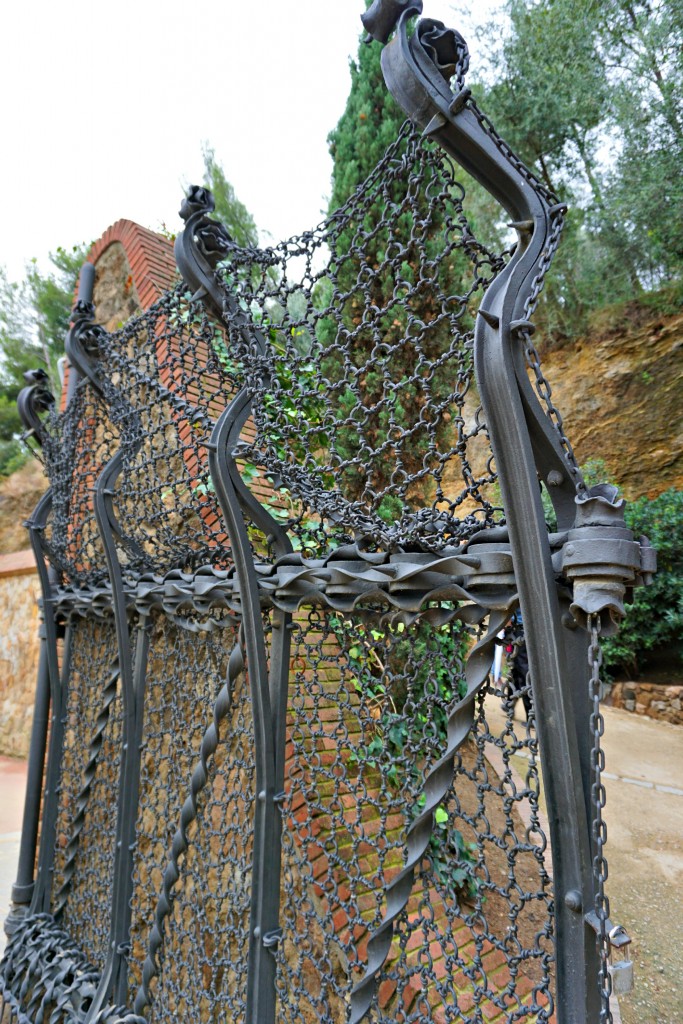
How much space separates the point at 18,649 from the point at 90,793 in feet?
18.0

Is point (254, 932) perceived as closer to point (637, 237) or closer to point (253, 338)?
point (253, 338)

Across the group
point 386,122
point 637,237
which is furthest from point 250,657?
point 637,237

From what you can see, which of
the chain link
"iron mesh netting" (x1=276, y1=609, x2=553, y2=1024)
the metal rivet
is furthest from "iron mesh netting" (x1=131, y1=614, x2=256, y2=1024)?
the chain link

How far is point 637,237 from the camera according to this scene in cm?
928

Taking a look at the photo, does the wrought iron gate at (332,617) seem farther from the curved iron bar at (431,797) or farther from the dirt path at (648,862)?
the dirt path at (648,862)

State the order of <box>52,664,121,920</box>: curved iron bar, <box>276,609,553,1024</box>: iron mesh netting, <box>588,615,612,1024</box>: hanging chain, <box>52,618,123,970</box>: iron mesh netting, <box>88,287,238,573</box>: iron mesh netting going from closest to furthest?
1. <box>588,615,612,1024</box>: hanging chain
2. <box>276,609,553,1024</box>: iron mesh netting
3. <box>88,287,238,573</box>: iron mesh netting
4. <box>52,618,123,970</box>: iron mesh netting
5. <box>52,664,121,920</box>: curved iron bar

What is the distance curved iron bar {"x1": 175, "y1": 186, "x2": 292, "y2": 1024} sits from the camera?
155 cm

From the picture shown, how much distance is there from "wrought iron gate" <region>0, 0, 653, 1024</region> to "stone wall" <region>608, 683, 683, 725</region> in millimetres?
5331

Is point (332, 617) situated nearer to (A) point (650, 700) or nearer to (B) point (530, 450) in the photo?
(B) point (530, 450)

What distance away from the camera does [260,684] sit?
1.65 metres

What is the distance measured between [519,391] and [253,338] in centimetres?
97

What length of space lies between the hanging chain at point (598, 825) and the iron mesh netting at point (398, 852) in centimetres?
9

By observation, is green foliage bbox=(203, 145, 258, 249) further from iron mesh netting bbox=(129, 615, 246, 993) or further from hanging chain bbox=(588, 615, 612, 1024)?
hanging chain bbox=(588, 615, 612, 1024)

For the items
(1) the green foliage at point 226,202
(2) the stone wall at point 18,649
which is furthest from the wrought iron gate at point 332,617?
(1) the green foliage at point 226,202
